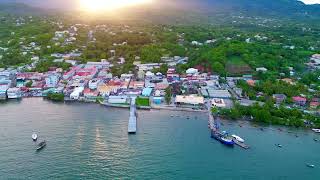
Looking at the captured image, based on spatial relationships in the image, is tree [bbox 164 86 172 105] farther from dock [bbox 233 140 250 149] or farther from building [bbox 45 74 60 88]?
building [bbox 45 74 60 88]

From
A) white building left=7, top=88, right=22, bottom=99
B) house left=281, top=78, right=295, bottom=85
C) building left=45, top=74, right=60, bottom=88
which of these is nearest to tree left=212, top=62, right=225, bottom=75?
house left=281, top=78, right=295, bottom=85

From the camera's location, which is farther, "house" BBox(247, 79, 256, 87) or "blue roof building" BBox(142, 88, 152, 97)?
"house" BBox(247, 79, 256, 87)

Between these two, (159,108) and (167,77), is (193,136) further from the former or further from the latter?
(167,77)

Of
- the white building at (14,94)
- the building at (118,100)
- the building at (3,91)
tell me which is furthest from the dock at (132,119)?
the building at (3,91)

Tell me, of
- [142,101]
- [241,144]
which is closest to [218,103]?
[142,101]

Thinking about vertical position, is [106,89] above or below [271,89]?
below

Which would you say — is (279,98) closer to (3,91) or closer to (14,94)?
(14,94)

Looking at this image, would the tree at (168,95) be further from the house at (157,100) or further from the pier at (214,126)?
the pier at (214,126)
